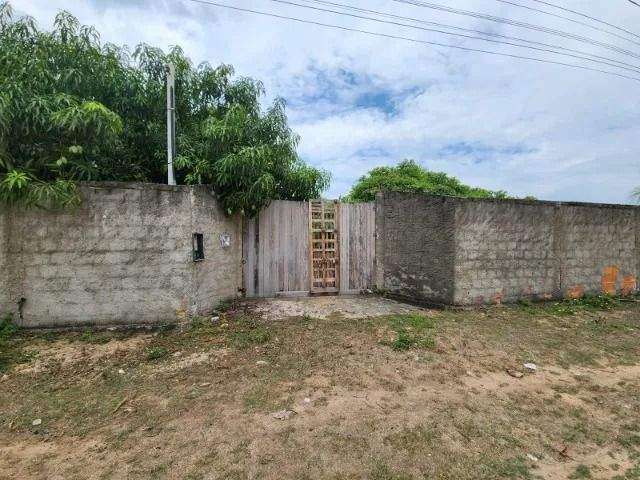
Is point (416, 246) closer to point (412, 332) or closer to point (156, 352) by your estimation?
point (412, 332)

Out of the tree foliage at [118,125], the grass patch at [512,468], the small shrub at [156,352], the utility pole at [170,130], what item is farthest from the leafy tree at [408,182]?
the grass patch at [512,468]

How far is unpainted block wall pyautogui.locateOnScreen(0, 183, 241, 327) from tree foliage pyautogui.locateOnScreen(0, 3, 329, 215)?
A: 35 centimetres

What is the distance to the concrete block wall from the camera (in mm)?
5734

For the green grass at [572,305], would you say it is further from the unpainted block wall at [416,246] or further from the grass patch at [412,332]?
the grass patch at [412,332]

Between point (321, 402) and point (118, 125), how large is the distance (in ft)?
13.2

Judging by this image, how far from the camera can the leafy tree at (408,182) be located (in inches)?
468

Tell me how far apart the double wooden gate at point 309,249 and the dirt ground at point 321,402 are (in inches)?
56.6

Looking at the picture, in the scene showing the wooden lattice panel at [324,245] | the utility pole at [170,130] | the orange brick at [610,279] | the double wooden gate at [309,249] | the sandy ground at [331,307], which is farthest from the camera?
the orange brick at [610,279]

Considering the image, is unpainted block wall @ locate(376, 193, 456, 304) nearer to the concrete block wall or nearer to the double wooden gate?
the concrete block wall

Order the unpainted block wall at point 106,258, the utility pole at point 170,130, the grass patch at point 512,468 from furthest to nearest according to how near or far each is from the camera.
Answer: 1. the utility pole at point 170,130
2. the unpainted block wall at point 106,258
3. the grass patch at point 512,468

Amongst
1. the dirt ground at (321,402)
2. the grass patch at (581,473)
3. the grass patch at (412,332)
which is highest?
the grass patch at (412,332)

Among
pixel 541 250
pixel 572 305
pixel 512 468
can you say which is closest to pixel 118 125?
pixel 512 468

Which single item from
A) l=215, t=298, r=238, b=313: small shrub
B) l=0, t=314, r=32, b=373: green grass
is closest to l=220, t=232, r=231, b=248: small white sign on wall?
l=215, t=298, r=238, b=313: small shrub

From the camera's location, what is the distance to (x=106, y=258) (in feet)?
14.3
